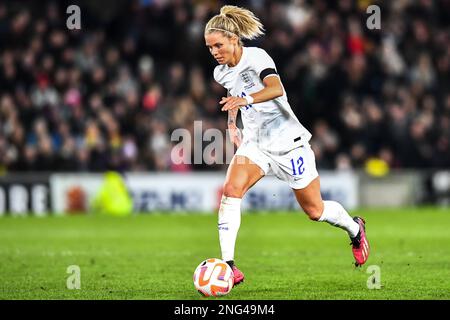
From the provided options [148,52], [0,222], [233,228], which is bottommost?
[0,222]

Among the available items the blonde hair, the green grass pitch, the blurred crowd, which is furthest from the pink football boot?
the blurred crowd

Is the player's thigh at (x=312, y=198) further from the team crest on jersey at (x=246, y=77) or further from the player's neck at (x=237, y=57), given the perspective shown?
the player's neck at (x=237, y=57)

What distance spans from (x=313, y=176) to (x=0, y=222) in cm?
1037

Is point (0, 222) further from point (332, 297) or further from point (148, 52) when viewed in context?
point (332, 297)

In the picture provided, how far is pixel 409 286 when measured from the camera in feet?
29.2

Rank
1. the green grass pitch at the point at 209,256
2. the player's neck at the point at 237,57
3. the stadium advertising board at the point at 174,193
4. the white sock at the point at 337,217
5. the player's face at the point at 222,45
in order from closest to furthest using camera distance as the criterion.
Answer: the green grass pitch at the point at 209,256, the player's face at the point at 222,45, the player's neck at the point at 237,57, the white sock at the point at 337,217, the stadium advertising board at the point at 174,193

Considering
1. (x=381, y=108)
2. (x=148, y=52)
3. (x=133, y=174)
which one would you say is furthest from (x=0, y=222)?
(x=381, y=108)

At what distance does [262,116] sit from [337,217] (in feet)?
3.89

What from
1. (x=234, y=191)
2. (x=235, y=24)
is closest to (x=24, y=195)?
(x=234, y=191)

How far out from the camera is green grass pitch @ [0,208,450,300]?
8.77 meters

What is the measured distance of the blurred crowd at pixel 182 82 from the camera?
2219 cm

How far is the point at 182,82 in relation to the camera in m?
23.3

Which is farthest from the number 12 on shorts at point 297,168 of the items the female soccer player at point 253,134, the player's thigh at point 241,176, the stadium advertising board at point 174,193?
the stadium advertising board at point 174,193

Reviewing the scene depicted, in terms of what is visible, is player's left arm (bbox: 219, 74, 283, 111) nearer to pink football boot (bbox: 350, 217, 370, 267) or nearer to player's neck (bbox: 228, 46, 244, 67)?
player's neck (bbox: 228, 46, 244, 67)
